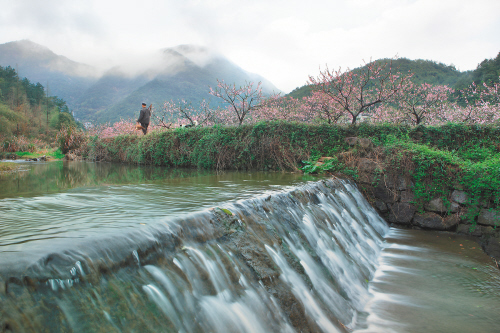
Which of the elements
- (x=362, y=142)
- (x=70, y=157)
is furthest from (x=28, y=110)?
(x=362, y=142)

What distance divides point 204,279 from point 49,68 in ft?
736

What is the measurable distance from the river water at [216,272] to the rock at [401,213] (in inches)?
92.8

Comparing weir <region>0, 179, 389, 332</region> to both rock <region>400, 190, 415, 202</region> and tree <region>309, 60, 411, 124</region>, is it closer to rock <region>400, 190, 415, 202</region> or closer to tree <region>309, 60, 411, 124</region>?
rock <region>400, 190, 415, 202</region>

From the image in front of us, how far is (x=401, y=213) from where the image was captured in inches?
311

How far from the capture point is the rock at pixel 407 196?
7.86 metres

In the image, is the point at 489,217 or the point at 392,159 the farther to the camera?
the point at 392,159

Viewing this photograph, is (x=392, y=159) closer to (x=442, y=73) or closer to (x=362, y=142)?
(x=362, y=142)

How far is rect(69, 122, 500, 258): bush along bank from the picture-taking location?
7148mm

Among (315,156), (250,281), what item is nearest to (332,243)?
(250,281)

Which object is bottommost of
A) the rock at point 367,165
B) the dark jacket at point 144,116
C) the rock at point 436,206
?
the rock at point 436,206

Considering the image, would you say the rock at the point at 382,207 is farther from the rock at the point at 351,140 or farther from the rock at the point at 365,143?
the rock at the point at 351,140

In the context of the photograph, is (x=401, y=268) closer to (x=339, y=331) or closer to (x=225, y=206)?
(x=339, y=331)

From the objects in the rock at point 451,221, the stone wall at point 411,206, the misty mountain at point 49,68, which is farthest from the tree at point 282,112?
the misty mountain at point 49,68

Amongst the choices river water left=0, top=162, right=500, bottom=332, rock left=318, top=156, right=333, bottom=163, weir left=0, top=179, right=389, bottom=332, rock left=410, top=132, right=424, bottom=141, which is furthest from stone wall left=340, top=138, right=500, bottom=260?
weir left=0, top=179, right=389, bottom=332
